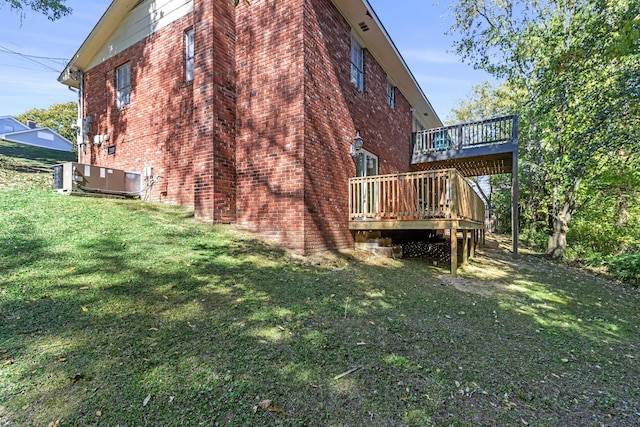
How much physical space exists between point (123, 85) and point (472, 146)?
41.0ft

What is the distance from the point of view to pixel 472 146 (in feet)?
37.1

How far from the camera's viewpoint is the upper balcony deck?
35.4ft

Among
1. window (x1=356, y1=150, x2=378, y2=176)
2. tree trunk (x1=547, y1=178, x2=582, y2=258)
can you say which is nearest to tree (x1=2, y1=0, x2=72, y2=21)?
window (x1=356, y1=150, x2=378, y2=176)

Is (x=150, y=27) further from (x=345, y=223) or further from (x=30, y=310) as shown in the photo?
(x=30, y=310)

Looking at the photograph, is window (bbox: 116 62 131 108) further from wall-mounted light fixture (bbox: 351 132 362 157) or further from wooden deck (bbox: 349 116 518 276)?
wooden deck (bbox: 349 116 518 276)

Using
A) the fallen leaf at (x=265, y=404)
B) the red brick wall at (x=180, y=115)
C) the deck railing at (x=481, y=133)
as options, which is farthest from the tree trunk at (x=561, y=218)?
the fallen leaf at (x=265, y=404)

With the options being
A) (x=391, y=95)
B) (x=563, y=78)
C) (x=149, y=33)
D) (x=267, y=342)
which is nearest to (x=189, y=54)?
(x=149, y=33)

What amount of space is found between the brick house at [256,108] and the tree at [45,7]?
15.7 ft

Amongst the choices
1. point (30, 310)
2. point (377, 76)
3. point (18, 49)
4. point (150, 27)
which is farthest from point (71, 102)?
point (30, 310)

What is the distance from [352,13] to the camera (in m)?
8.39

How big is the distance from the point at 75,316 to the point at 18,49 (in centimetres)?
2380

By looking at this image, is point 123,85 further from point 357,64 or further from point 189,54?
point 357,64

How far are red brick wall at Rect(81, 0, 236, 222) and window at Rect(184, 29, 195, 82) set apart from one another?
135 millimetres

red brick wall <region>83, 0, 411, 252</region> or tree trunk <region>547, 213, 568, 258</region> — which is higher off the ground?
red brick wall <region>83, 0, 411, 252</region>
